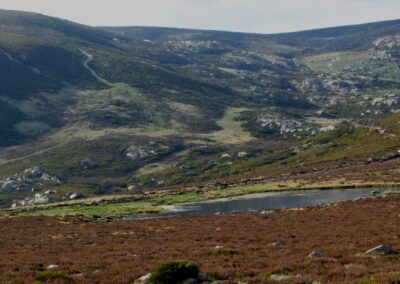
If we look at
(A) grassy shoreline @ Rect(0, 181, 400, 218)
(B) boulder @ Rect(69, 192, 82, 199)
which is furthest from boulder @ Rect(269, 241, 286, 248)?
(B) boulder @ Rect(69, 192, 82, 199)

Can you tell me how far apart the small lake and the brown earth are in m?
35.0

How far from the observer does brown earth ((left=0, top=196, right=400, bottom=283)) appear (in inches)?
974

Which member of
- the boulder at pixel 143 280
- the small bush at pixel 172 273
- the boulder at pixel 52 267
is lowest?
the boulder at pixel 52 267

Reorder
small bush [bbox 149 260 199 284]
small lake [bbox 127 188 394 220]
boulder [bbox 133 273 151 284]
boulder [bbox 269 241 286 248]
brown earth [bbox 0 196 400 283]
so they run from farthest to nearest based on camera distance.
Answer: small lake [bbox 127 188 394 220]
boulder [bbox 269 241 286 248]
brown earth [bbox 0 196 400 283]
boulder [bbox 133 273 151 284]
small bush [bbox 149 260 199 284]

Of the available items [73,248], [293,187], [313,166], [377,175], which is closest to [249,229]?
[73,248]

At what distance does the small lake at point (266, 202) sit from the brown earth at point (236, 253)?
3502cm

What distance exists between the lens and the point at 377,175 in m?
135

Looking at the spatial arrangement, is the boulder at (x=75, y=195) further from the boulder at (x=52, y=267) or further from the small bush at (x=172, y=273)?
the small bush at (x=172, y=273)

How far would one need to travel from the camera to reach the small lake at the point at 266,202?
98875 millimetres

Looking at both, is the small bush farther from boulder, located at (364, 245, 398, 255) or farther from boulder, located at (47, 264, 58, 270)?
boulder, located at (47, 264, 58, 270)

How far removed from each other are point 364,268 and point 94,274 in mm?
13509

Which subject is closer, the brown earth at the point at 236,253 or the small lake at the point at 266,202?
the brown earth at the point at 236,253

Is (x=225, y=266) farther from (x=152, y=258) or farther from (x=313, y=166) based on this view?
(x=313, y=166)

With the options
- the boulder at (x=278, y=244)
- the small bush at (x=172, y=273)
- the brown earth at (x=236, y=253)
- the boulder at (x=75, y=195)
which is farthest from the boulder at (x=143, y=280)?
the boulder at (x=75, y=195)
